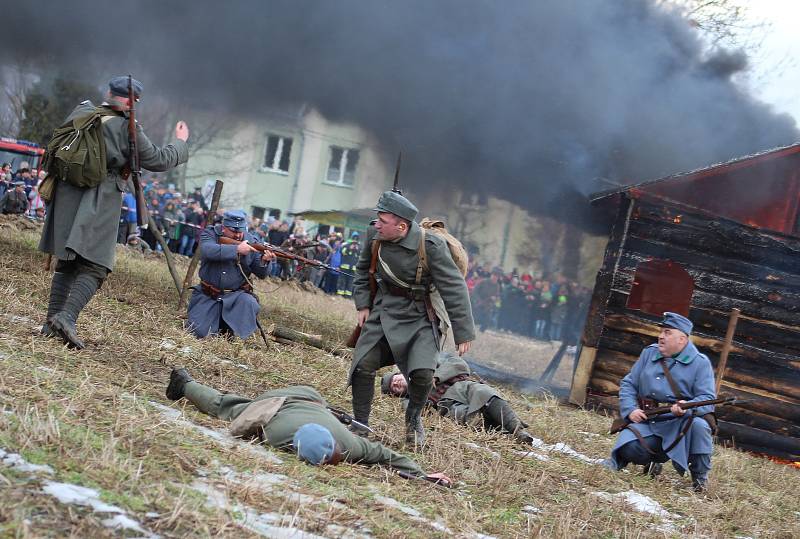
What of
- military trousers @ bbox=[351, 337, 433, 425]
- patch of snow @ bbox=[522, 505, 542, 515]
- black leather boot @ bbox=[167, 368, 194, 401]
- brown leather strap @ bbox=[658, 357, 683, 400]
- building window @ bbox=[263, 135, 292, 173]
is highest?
building window @ bbox=[263, 135, 292, 173]

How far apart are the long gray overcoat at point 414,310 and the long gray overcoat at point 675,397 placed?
180 cm

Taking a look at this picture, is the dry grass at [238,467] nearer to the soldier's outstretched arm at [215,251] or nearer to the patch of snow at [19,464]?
the patch of snow at [19,464]

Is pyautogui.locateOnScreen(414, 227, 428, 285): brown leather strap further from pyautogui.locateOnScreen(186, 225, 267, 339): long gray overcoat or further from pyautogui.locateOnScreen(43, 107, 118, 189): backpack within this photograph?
pyautogui.locateOnScreen(186, 225, 267, 339): long gray overcoat

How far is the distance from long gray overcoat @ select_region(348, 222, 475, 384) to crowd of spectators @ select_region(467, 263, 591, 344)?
15.8m

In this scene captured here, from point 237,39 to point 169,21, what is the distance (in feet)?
3.13

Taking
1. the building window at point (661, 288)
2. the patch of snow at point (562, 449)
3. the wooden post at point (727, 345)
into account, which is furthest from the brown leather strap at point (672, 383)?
the building window at point (661, 288)

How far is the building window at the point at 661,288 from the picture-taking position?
50.4 feet

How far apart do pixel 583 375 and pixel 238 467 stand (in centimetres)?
782

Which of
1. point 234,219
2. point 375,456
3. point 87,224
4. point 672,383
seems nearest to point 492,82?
point 234,219

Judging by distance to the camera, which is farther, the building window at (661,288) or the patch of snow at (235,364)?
the building window at (661,288)

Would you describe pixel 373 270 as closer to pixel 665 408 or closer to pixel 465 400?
pixel 465 400

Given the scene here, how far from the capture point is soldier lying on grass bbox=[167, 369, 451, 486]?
4980mm

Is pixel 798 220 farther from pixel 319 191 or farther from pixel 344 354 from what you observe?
pixel 319 191

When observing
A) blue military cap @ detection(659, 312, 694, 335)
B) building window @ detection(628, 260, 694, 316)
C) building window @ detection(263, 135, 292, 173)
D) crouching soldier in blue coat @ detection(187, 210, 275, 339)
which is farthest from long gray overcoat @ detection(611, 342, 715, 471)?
building window @ detection(263, 135, 292, 173)
